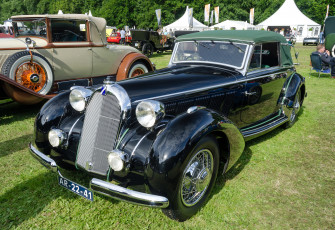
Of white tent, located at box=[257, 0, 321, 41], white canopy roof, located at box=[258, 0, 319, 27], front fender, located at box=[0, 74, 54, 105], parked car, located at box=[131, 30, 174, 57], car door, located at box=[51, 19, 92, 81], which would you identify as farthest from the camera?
white canopy roof, located at box=[258, 0, 319, 27]

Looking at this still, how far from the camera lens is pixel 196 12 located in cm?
4962

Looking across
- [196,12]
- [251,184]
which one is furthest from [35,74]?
[196,12]

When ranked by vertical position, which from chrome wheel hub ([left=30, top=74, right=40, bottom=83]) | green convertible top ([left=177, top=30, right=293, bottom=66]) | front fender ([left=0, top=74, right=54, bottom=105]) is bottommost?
front fender ([left=0, top=74, right=54, bottom=105])

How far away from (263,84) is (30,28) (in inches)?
222

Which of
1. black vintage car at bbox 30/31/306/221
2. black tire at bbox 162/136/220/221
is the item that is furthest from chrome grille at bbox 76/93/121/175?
black tire at bbox 162/136/220/221

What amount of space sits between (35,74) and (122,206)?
13.1 ft

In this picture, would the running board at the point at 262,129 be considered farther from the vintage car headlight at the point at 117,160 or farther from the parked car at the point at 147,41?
the parked car at the point at 147,41

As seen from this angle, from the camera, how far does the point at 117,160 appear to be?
7.10ft

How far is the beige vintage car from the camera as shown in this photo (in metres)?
5.06

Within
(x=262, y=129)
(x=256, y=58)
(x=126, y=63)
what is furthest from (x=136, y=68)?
(x=262, y=129)

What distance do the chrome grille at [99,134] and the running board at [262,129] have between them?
1.95 metres

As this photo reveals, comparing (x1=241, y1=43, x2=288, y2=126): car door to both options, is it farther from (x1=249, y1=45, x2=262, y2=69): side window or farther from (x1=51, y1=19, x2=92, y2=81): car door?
(x1=51, y1=19, x2=92, y2=81): car door

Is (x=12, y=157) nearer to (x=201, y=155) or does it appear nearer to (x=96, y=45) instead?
(x=201, y=155)

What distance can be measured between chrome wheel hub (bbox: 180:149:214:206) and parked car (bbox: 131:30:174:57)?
14.1 metres
